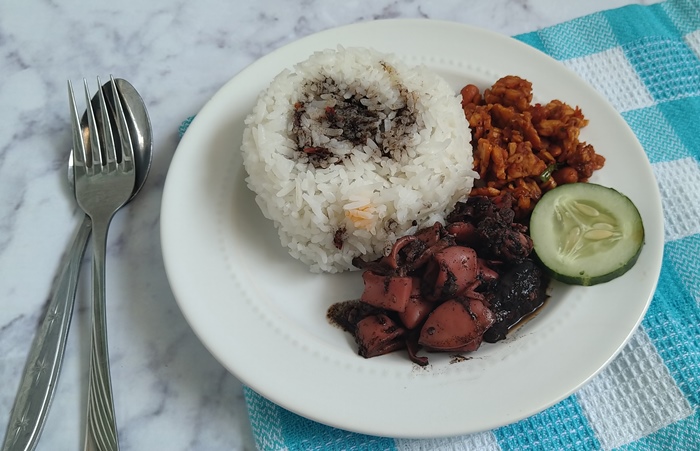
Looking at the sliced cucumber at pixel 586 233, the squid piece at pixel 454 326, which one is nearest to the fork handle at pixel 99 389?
the squid piece at pixel 454 326

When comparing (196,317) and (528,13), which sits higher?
(528,13)

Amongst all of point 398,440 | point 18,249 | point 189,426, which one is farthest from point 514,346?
point 18,249

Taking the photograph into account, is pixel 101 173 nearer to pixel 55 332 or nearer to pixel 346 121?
pixel 55 332

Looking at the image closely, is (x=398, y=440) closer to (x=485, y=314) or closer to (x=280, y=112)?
(x=485, y=314)

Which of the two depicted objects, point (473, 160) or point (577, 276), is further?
point (473, 160)

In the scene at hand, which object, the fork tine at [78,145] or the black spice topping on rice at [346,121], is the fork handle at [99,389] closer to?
the fork tine at [78,145]

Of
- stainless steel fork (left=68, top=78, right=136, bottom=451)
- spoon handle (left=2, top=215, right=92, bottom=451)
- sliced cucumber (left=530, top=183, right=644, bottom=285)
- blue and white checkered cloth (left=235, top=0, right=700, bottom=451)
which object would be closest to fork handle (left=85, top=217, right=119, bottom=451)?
stainless steel fork (left=68, top=78, right=136, bottom=451)
